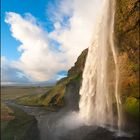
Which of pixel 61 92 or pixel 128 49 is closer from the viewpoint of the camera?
pixel 128 49

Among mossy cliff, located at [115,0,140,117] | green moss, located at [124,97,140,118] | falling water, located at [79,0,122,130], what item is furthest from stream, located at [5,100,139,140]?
mossy cliff, located at [115,0,140,117]

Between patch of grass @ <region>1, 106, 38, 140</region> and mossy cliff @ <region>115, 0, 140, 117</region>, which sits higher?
mossy cliff @ <region>115, 0, 140, 117</region>

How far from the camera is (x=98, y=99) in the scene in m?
61.2

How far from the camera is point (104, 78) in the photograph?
5850 cm

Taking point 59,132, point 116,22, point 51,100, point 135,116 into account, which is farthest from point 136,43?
point 51,100

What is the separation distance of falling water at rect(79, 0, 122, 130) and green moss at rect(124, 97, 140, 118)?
2.24m

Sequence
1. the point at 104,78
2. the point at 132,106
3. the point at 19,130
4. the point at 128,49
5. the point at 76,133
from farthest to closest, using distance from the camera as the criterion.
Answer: the point at 104,78, the point at 19,130, the point at 128,49, the point at 76,133, the point at 132,106

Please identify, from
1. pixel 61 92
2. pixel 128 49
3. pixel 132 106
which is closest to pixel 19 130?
pixel 132 106

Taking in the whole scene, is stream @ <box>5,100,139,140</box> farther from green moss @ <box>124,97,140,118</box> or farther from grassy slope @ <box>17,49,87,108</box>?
grassy slope @ <box>17,49,87,108</box>

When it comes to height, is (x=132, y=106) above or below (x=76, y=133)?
above

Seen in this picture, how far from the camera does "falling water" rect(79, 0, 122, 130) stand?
182ft

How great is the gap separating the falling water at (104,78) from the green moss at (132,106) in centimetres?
224

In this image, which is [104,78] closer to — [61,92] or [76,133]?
[76,133]

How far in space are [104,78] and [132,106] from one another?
10.6m
